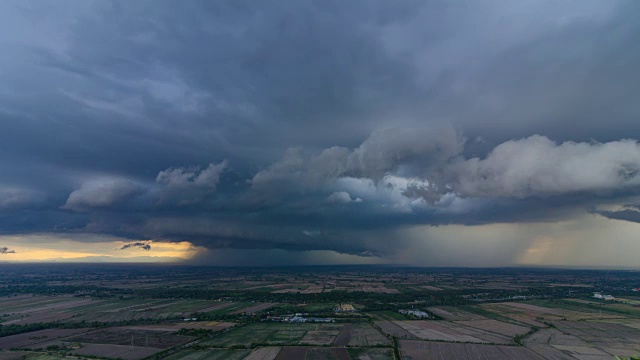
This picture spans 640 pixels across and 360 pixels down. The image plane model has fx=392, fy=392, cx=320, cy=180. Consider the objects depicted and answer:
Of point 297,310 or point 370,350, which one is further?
point 297,310

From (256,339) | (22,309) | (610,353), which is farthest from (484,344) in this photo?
(22,309)

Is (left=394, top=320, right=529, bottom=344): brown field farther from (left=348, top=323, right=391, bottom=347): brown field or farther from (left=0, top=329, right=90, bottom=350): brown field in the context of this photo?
(left=0, top=329, right=90, bottom=350): brown field

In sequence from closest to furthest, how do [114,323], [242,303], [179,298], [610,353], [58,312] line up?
[610,353] → [114,323] → [58,312] → [242,303] → [179,298]

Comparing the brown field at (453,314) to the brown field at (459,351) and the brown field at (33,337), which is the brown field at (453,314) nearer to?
the brown field at (459,351)

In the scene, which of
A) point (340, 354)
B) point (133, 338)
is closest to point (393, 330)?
point (340, 354)

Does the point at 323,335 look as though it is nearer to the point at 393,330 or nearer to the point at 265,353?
the point at 393,330

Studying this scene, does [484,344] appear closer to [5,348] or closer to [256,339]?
[256,339]
